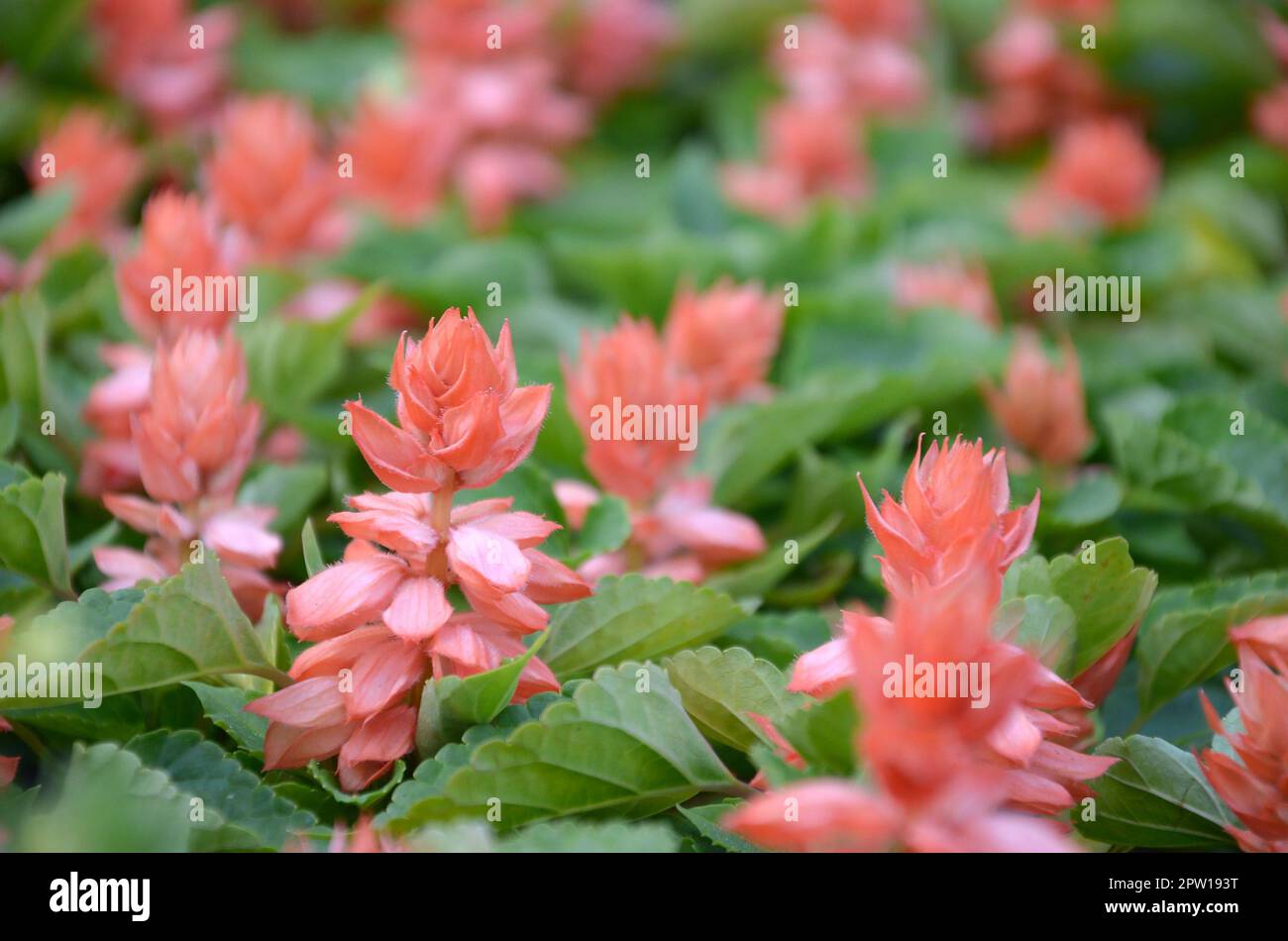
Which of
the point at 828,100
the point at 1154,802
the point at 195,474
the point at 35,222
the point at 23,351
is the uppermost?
the point at 828,100

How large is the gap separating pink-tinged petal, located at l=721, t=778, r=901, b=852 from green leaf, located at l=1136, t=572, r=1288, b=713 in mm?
351

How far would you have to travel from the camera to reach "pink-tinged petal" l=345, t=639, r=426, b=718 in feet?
2.03

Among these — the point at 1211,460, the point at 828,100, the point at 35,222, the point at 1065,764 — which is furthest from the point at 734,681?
the point at 828,100

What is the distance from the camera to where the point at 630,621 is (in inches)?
28.6

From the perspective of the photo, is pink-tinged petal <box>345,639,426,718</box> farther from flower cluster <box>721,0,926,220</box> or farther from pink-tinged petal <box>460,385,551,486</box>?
flower cluster <box>721,0,926,220</box>

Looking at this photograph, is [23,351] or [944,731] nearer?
[944,731]

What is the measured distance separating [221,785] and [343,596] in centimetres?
13

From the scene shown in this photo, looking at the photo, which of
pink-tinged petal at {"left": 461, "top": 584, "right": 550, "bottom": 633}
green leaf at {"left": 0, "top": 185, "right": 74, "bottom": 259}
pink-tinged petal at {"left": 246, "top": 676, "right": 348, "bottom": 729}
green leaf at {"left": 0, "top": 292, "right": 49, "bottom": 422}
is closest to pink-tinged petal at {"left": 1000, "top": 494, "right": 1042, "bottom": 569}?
pink-tinged petal at {"left": 461, "top": 584, "right": 550, "bottom": 633}

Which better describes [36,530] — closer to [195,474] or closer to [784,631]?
[195,474]

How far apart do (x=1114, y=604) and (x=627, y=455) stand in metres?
0.32

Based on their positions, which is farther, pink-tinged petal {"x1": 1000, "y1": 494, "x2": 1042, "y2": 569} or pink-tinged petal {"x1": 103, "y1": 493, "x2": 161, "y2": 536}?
pink-tinged petal {"x1": 103, "y1": 493, "x2": 161, "y2": 536}
